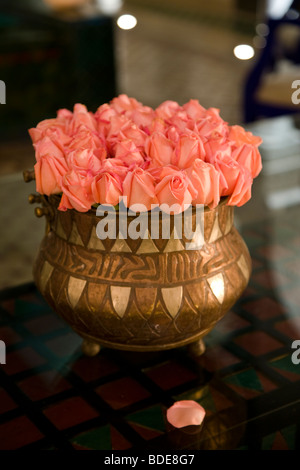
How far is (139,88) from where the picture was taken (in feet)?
14.7

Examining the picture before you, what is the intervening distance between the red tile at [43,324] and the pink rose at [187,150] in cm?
35

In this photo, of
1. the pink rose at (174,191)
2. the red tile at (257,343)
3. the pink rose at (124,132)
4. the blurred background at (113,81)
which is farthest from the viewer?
the blurred background at (113,81)

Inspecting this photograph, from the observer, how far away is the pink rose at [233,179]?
0.80m

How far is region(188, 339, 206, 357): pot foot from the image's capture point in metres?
0.93

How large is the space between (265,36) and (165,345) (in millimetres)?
2297

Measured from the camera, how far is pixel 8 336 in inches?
39.2

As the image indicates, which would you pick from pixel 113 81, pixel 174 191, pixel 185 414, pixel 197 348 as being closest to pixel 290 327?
pixel 197 348

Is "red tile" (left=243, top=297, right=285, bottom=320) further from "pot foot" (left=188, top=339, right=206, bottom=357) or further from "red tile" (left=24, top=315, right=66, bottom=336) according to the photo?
"red tile" (left=24, top=315, right=66, bottom=336)

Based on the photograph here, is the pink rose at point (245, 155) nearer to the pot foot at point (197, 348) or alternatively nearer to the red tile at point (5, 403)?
the pot foot at point (197, 348)

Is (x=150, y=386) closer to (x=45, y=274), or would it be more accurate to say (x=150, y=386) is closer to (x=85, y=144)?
(x=45, y=274)

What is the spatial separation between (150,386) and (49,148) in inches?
13.2

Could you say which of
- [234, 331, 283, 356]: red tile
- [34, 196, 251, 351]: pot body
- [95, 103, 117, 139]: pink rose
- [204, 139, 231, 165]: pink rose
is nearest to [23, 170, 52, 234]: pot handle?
[34, 196, 251, 351]: pot body

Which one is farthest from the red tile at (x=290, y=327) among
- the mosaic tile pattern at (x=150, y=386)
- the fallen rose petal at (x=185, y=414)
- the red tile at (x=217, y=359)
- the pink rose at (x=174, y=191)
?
the pink rose at (x=174, y=191)

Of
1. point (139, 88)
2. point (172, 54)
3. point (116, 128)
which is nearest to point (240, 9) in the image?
point (172, 54)
